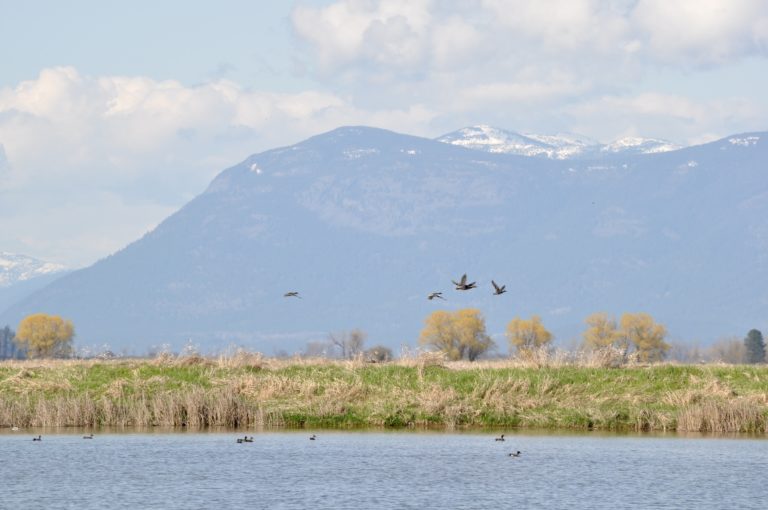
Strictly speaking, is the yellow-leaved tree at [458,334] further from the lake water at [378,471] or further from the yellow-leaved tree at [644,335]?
the lake water at [378,471]

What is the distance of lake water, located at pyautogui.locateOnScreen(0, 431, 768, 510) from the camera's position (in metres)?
36.5

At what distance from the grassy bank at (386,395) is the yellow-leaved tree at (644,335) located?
335 feet

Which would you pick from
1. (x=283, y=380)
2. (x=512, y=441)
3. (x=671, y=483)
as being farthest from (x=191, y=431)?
(x=671, y=483)

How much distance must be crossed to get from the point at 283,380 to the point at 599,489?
2068 cm

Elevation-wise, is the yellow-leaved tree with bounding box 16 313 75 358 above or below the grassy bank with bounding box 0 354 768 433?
above

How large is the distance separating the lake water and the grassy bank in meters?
2.27

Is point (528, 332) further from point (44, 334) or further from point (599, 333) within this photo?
point (44, 334)

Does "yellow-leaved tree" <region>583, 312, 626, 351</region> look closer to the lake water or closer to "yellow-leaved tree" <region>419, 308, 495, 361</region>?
"yellow-leaved tree" <region>419, 308, 495, 361</region>

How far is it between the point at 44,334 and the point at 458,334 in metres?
47.5

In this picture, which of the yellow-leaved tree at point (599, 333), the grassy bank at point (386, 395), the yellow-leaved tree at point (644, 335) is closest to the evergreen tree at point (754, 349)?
the yellow-leaved tree at point (644, 335)

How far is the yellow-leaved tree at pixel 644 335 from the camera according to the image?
6294 inches

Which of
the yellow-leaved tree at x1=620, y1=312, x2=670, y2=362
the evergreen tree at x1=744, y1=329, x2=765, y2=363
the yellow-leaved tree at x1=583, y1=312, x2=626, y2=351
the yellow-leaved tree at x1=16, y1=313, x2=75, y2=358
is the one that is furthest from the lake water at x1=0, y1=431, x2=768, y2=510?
the yellow-leaved tree at x1=583, y1=312, x2=626, y2=351

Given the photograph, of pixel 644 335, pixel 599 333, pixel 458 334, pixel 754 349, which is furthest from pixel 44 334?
pixel 754 349

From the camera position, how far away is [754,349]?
487 ft
